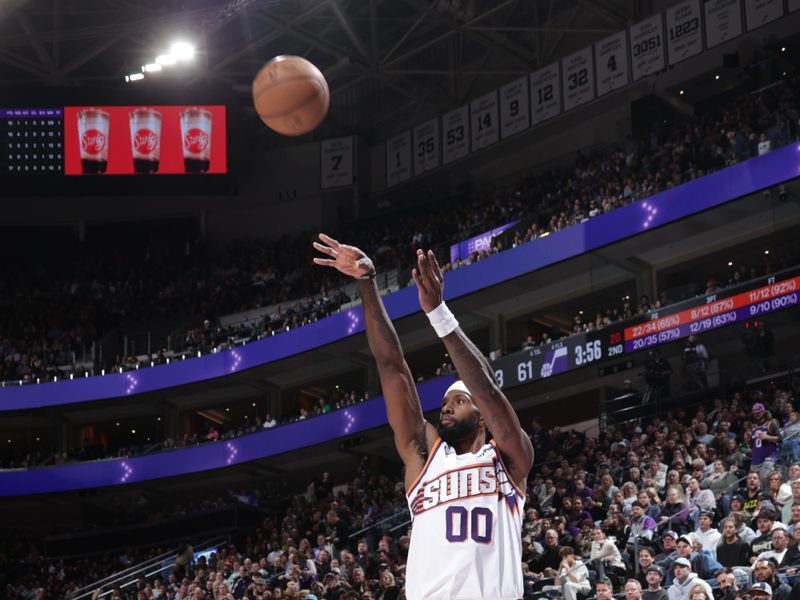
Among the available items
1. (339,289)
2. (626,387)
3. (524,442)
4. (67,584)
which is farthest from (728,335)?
(524,442)

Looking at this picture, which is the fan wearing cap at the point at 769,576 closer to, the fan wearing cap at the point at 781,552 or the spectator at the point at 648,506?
A: the fan wearing cap at the point at 781,552

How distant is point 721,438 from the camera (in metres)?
17.1

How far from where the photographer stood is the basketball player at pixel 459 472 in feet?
16.8

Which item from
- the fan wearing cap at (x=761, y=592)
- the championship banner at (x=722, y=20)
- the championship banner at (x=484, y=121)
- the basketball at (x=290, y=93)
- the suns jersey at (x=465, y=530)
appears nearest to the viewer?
the suns jersey at (x=465, y=530)

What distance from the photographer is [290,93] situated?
39.2 ft

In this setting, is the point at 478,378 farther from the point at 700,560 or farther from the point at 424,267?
the point at 700,560

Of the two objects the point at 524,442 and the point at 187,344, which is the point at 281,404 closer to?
the point at 187,344

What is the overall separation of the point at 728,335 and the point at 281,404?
15.7 meters

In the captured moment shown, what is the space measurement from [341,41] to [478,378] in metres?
32.6

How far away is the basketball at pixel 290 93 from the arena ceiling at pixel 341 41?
19.7 metres
